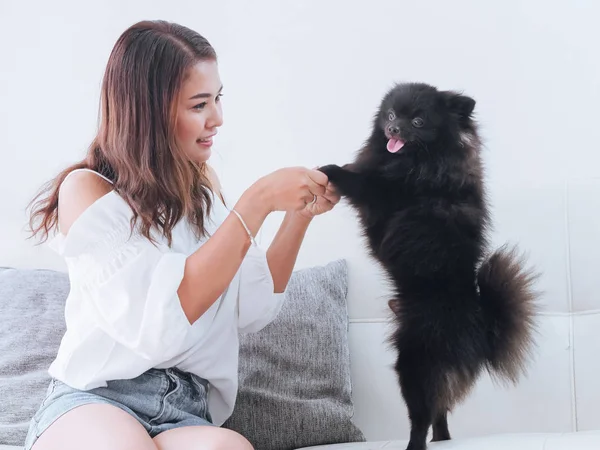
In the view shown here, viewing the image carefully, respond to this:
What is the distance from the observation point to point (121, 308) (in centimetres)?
138

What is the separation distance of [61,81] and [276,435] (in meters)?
1.44

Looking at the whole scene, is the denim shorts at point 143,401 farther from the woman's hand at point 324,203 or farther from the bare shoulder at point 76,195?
the woman's hand at point 324,203

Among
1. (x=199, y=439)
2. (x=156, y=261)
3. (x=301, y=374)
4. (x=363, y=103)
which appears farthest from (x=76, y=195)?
(x=363, y=103)

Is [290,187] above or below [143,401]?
above

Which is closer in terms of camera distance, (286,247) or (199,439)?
(199,439)

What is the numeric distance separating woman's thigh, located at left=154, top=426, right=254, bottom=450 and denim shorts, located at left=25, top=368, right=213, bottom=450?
0.16ft

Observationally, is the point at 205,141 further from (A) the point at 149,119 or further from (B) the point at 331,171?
(B) the point at 331,171

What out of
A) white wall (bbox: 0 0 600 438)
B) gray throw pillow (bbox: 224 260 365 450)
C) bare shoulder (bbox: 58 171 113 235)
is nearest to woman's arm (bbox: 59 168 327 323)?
bare shoulder (bbox: 58 171 113 235)

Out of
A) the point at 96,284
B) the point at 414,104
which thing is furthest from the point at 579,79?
the point at 96,284

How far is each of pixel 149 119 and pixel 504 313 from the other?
2.71 feet

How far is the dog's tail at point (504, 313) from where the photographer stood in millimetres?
1441

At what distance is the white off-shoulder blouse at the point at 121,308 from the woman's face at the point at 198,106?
21 cm

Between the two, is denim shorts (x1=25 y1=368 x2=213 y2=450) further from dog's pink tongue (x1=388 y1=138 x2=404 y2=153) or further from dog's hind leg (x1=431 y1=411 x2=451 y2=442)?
dog's pink tongue (x1=388 y1=138 x2=404 y2=153)

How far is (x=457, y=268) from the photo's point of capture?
143cm
